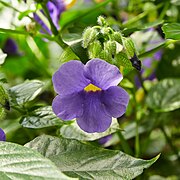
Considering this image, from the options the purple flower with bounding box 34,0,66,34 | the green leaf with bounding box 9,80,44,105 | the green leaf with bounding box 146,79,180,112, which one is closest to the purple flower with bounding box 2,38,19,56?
the purple flower with bounding box 34,0,66,34

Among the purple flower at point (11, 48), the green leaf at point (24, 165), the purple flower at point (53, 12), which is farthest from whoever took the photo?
the purple flower at point (11, 48)

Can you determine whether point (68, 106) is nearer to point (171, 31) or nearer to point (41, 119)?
point (41, 119)

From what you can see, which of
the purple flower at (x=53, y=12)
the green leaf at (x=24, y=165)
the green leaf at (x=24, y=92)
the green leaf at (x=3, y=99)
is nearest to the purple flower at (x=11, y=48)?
the purple flower at (x=53, y=12)

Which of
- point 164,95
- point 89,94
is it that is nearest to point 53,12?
point 164,95

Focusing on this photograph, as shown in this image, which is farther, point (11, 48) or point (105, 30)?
point (11, 48)

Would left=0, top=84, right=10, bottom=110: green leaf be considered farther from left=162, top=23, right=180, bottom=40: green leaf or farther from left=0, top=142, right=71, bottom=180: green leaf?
left=162, top=23, right=180, bottom=40: green leaf

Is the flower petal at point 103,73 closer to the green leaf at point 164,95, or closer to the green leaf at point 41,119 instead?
the green leaf at point 41,119
